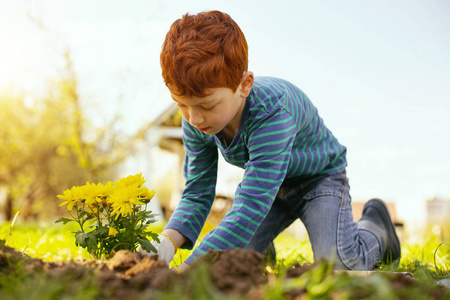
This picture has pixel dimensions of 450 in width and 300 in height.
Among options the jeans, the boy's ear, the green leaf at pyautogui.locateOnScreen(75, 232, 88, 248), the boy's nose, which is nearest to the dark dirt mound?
the green leaf at pyautogui.locateOnScreen(75, 232, 88, 248)

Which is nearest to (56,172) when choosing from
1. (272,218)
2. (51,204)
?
(51,204)

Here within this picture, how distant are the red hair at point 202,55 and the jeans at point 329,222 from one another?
3.26 ft

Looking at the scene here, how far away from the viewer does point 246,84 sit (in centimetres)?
190

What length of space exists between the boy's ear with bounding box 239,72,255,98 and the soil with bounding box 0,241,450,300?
34.0 inches

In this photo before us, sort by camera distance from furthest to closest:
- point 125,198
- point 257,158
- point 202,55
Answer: point 257,158
point 202,55
point 125,198

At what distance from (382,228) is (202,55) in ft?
6.16

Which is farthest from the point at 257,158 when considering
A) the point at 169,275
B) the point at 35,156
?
the point at 35,156

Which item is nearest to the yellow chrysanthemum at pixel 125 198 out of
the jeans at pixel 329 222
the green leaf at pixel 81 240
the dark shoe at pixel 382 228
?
the green leaf at pixel 81 240

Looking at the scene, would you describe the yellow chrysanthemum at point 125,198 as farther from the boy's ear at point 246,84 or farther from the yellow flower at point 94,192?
the boy's ear at point 246,84

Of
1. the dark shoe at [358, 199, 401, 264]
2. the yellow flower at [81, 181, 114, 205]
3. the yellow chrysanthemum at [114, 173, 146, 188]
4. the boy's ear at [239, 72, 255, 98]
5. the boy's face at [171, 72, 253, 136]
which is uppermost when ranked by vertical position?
the boy's ear at [239, 72, 255, 98]

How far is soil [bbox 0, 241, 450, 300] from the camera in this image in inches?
36.1

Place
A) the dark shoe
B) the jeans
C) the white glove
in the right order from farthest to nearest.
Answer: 1. the dark shoe
2. the jeans
3. the white glove

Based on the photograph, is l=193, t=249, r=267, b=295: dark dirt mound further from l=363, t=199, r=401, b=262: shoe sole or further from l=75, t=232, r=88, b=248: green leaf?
l=363, t=199, r=401, b=262: shoe sole

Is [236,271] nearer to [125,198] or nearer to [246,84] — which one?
[125,198]
